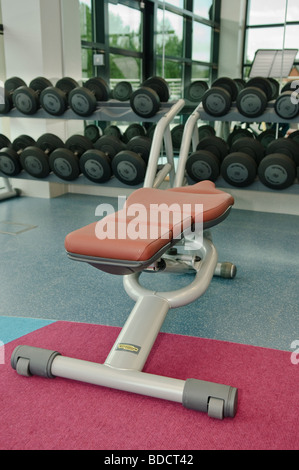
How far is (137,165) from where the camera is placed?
3102 millimetres

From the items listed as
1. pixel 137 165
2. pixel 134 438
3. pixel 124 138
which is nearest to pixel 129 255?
pixel 134 438

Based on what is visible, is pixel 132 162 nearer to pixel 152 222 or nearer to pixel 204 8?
pixel 152 222

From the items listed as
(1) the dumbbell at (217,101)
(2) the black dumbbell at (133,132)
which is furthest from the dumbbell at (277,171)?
(2) the black dumbbell at (133,132)

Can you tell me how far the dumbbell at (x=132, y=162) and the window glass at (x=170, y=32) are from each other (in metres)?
2.36

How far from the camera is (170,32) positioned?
5.19 meters

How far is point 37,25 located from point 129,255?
12.1 feet

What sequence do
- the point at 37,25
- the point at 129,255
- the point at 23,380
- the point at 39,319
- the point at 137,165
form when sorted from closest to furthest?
the point at 129,255 < the point at 23,380 < the point at 39,319 < the point at 137,165 < the point at 37,25

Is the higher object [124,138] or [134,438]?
[124,138]

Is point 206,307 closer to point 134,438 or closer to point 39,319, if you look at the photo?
point 39,319

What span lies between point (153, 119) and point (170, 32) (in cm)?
255

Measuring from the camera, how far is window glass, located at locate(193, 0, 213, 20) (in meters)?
5.32

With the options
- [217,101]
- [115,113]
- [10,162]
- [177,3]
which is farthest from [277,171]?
[177,3]

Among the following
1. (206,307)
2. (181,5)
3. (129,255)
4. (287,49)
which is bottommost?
(206,307)

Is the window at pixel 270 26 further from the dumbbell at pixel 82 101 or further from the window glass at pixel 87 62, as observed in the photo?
the dumbbell at pixel 82 101
